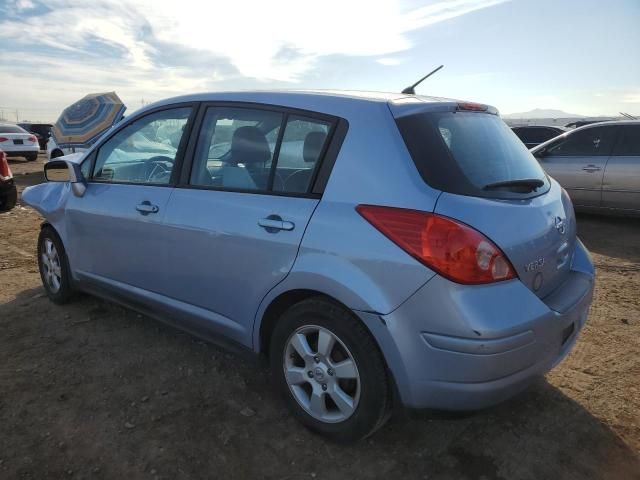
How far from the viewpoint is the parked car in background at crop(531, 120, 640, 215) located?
23.2 feet

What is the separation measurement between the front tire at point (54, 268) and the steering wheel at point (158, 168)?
A: 128 cm

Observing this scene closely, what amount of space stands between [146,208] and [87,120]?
491 inches

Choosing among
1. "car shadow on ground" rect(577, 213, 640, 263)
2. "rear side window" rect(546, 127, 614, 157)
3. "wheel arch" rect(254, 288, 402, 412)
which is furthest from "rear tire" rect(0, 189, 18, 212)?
"rear side window" rect(546, 127, 614, 157)

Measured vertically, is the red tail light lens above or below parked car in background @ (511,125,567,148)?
above

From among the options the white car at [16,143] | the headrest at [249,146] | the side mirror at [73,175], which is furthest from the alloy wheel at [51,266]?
the white car at [16,143]

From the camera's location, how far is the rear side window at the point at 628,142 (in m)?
7.14

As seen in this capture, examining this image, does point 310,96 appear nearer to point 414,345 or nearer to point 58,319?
point 414,345

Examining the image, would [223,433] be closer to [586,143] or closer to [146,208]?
[146,208]

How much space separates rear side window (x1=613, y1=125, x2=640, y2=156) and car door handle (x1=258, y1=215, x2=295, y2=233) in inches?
263

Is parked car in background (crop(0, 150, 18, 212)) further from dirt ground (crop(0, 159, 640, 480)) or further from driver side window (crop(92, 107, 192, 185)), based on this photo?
driver side window (crop(92, 107, 192, 185))

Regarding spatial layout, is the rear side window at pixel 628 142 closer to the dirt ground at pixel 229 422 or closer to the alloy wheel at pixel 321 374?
the dirt ground at pixel 229 422

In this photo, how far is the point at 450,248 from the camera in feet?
6.45

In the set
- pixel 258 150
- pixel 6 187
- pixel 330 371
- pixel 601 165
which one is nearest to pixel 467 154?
pixel 258 150

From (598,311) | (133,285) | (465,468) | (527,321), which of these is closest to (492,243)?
(527,321)
